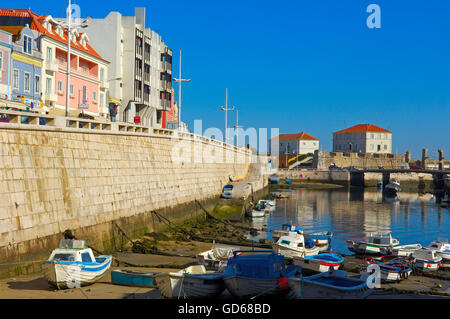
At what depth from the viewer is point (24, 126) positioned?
842 inches

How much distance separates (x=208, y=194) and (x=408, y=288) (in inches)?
1158

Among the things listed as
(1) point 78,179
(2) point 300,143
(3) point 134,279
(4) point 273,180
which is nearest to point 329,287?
(3) point 134,279

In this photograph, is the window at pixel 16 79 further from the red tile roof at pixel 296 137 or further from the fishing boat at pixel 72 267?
the red tile roof at pixel 296 137

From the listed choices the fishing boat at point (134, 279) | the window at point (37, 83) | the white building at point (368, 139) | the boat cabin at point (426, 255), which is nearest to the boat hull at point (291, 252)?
the boat cabin at point (426, 255)

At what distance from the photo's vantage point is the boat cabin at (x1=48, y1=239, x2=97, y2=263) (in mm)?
18078

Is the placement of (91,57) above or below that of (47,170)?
above

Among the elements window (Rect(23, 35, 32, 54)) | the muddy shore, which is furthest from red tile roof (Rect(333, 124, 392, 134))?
window (Rect(23, 35, 32, 54))

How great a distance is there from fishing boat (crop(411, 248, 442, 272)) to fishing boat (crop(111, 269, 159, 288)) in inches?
697

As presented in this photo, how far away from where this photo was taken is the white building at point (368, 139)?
17088 centimetres

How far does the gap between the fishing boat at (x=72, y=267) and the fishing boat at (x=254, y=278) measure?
5430 millimetres

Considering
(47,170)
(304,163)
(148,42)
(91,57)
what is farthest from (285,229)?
(304,163)

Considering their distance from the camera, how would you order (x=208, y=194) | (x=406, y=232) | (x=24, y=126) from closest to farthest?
(x=24, y=126) < (x=406, y=232) < (x=208, y=194)

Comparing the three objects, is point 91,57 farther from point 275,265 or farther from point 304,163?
point 304,163

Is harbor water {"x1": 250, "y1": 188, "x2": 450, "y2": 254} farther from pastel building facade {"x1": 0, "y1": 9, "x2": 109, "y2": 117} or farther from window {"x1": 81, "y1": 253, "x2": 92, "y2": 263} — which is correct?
window {"x1": 81, "y1": 253, "x2": 92, "y2": 263}
